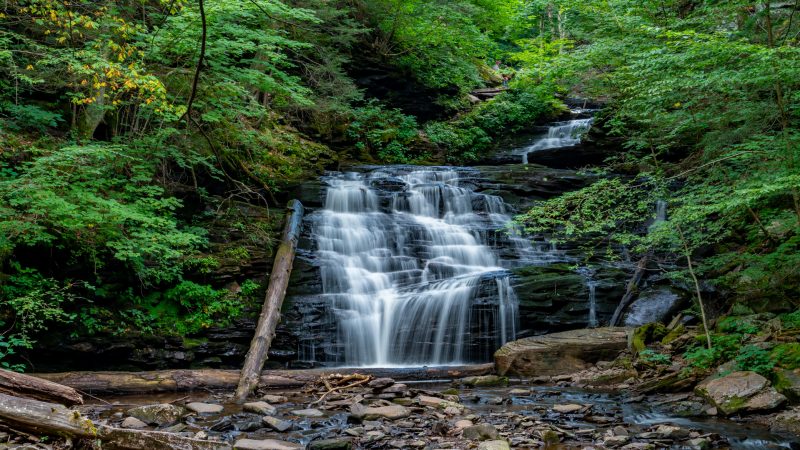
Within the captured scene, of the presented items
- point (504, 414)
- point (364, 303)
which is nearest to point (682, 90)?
point (504, 414)

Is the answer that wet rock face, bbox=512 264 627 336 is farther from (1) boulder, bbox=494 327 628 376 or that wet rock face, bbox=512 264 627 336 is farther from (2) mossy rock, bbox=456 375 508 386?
(2) mossy rock, bbox=456 375 508 386

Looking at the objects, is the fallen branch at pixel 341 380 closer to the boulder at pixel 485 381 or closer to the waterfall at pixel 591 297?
the boulder at pixel 485 381

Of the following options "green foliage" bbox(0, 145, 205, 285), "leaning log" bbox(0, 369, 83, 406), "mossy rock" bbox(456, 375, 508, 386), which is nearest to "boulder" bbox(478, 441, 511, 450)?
"mossy rock" bbox(456, 375, 508, 386)

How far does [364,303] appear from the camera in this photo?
11.2 metres

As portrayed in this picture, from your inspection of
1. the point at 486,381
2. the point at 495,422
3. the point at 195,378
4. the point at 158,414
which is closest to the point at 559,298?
the point at 486,381

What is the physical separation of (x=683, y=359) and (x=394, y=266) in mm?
6253

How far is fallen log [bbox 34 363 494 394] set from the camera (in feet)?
26.3

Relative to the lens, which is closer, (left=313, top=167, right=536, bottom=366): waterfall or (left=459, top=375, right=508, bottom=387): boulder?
(left=459, top=375, right=508, bottom=387): boulder

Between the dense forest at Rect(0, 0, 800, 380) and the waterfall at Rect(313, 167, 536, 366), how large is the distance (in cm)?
161

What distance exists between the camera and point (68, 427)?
3693 mm

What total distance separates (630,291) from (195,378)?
8424mm

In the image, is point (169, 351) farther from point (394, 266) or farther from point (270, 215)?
point (394, 266)

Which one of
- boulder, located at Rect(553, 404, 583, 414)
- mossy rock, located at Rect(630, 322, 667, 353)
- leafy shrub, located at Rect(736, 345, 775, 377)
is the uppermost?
mossy rock, located at Rect(630, 322, 667, 353)

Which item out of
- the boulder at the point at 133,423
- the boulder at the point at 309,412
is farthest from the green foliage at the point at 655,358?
the boulder at the point at 133,423
